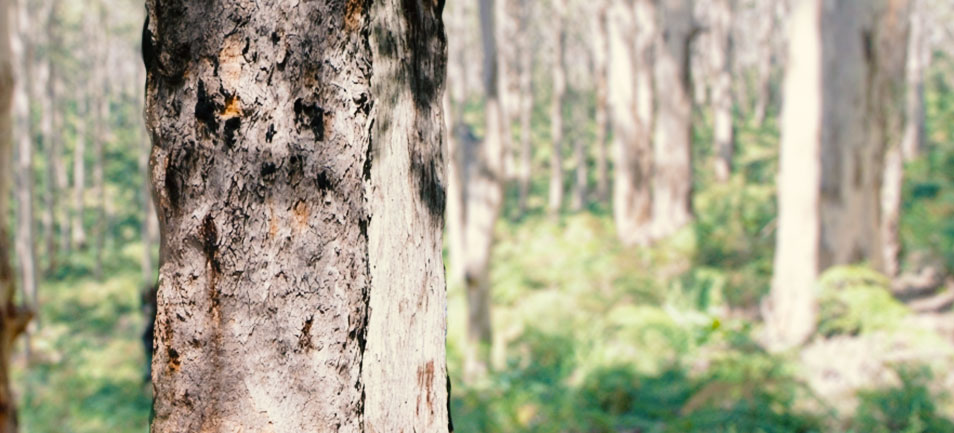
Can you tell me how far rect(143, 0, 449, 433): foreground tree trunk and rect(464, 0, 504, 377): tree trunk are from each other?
6.73 meters

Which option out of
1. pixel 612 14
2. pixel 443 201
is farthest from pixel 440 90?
pixel 612 14

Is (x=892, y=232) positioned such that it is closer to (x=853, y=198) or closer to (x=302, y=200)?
(x=853, y=198)

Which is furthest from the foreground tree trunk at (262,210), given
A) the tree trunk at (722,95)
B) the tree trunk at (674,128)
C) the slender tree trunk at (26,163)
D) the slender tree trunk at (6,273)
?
the slender tree trunk at (26,163)

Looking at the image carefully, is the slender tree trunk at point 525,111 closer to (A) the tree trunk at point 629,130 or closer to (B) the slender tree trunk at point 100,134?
(A) the tree trunk at point 629,130

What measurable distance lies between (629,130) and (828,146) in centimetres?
770

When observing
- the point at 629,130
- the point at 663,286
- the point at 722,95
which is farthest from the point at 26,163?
the point at 722,95

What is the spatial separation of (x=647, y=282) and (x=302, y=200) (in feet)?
32.5

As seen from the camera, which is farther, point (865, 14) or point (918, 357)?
point (865, 14)

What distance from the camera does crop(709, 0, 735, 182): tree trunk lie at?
19719 millimetres

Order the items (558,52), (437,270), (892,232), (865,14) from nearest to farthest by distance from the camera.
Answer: (437,270) < (865,14) < (892,232) < (558,52)

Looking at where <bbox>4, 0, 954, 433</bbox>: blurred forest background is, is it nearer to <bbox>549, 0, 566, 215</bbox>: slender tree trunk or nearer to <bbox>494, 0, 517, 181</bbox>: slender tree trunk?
<bbox>549, 0, 566, 215</bbox>: slender tree trunk

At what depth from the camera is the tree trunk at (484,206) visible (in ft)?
26.0

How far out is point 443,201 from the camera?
4.47ft

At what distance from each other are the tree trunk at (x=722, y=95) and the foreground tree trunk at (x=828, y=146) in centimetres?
1024
